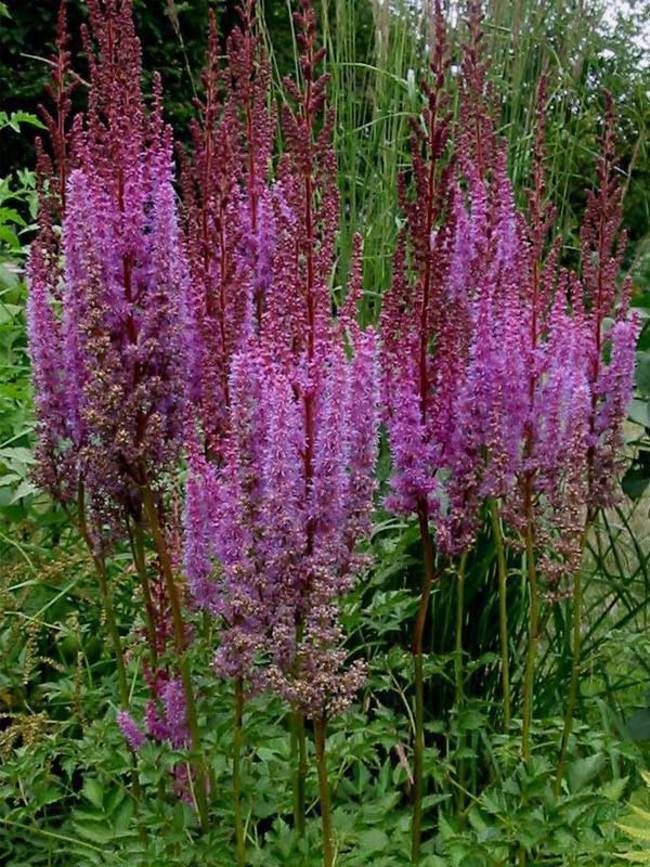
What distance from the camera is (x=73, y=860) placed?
3072 mm

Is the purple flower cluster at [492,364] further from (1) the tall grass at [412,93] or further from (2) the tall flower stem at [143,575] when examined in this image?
(1) the tall grass at [412,93]

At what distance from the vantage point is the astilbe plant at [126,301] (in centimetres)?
A: 210

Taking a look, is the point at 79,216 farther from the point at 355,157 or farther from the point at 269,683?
the point at 355,157

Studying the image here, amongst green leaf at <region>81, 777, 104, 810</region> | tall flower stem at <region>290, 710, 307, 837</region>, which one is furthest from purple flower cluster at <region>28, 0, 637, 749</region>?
tall flower stem at <region>290, 710, 307, 837</region>

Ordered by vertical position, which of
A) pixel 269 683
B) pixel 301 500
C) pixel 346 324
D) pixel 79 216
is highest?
pixel 79 216

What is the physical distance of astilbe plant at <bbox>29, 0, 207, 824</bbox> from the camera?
2096 mm

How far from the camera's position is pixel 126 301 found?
2.13 m

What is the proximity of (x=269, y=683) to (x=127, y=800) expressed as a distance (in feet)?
2.06

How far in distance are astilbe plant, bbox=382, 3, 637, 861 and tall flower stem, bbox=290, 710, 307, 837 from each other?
0.76 ft

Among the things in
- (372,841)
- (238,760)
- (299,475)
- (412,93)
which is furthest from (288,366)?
(412,93)

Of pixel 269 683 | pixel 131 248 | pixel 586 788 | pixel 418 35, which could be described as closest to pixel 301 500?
pixel 269 683

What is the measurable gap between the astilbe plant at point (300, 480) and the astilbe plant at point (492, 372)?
0.19m

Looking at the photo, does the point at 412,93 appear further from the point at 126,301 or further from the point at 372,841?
the point at 372,841

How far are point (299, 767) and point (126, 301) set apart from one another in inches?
38.1
